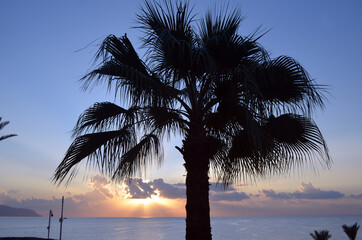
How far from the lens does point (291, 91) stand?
6.48 metres

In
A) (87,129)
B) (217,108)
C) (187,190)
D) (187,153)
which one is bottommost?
(187,190)

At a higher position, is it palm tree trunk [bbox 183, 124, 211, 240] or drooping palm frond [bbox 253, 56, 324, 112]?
drooping palm frond [bbox 253, 56, 324, 112]

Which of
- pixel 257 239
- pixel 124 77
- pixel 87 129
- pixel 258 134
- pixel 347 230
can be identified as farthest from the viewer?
pixel 257 239

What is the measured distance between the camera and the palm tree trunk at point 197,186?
5891 mm

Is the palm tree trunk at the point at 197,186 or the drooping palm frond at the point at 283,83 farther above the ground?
the drooping palm frond at the point at 283,83

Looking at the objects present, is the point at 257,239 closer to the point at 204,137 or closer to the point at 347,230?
the point at 347,230

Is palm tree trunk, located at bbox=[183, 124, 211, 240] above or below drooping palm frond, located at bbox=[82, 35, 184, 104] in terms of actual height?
below

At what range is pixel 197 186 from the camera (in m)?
6.12

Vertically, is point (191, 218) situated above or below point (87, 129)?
below

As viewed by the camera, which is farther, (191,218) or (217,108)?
(217,108)

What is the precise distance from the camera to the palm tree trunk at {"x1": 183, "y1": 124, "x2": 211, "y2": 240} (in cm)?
589

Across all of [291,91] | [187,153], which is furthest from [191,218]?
[291,91]

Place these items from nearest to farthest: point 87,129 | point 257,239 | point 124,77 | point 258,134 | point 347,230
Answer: point 258,134 < point 124,77 < point 87,129 < point 347,230 < point 257,239

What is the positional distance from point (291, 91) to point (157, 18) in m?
3.07
